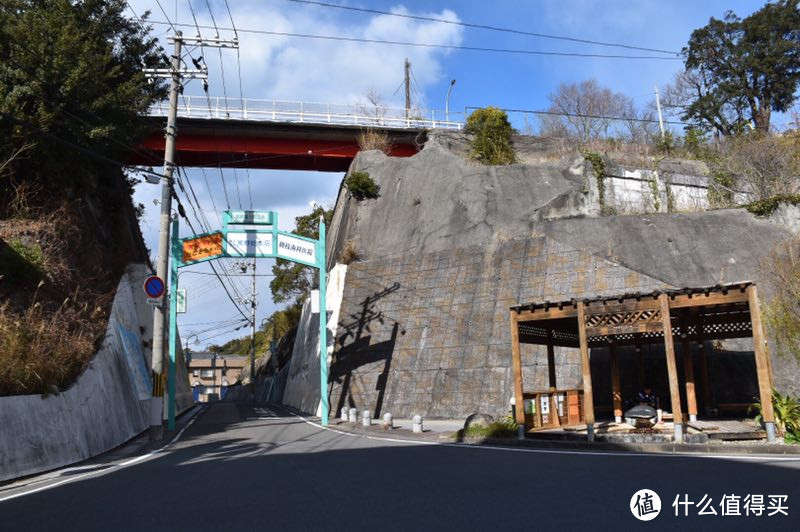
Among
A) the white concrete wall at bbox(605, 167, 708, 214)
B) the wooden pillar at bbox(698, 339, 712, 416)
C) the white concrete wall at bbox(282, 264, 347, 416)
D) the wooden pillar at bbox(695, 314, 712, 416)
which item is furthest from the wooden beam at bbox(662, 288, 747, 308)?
the white concrete wall at bbox(605, 167, 708, 214)

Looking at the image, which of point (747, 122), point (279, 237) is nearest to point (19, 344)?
point (279, 237)

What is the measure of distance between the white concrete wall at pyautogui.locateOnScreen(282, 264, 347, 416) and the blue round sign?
1077 cm

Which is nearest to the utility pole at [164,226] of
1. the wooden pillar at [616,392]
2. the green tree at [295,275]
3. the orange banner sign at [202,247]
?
the orange banner sign at [202,247]

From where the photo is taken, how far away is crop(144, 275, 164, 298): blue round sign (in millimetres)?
16938

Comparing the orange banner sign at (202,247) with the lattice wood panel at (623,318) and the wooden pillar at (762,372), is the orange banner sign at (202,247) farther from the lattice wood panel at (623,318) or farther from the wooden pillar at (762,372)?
the wooden pillar at (762,372)

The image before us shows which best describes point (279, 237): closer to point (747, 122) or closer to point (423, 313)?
point (423, 313)

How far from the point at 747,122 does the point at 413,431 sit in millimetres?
36716

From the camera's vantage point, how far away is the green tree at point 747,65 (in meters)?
41.8

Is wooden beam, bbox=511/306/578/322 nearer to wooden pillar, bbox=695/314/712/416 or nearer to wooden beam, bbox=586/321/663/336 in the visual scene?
wooden beam, bbox=586/321/663/336

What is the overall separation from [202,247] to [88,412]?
10372mm

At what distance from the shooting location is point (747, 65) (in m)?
42.7

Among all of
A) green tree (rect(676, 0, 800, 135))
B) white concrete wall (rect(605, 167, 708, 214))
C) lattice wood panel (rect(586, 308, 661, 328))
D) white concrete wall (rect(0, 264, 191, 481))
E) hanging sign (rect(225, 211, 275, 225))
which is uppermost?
green tree (rect(676, 0, 800, 135))

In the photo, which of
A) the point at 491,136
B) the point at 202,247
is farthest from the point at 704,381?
the point at 491,136

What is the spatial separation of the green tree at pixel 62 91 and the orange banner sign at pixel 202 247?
4425 millimetres
